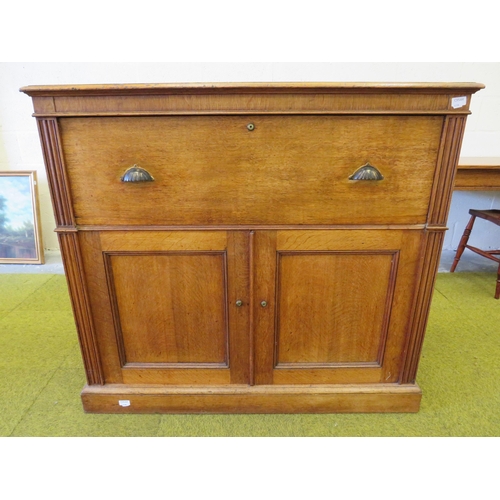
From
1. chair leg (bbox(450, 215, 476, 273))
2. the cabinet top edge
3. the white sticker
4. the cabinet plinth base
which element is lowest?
the cabinet plinth base

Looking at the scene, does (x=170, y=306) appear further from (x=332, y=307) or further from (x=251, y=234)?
(x=332, y=307)

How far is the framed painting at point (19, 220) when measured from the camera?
2.54 meters

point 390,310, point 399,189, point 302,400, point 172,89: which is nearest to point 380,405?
point 302,400

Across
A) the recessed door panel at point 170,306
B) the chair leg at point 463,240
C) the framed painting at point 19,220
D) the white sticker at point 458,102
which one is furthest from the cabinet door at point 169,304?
the chair leg at point 463,240

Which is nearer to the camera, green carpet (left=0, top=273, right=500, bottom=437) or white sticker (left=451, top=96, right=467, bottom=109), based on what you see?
white sticker (left=451, top=96, right=467, bottom=109)

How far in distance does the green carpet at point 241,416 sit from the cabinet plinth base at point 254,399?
0.03 metres

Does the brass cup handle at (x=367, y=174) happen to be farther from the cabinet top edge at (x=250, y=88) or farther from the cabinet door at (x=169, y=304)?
the cabinet door at (x=169, y=304)

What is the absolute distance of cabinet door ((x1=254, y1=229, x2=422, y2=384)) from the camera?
117 centimetres

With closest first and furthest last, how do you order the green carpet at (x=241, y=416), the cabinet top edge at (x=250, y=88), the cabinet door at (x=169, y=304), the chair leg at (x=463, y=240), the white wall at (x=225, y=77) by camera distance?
the cabinet top edge at (x=250, y=88) < the cabinet door at (x=169, y=304) < the green carpet at (x=241, y=416) < the white wall at (x=225, y=77) < the chair leg at (x=463, y=240)

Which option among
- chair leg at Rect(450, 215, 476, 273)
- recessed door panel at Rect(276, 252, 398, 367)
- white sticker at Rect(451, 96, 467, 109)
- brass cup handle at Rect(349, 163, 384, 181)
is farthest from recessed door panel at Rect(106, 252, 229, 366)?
chair leg at Rect(450, 215, 476, 273)

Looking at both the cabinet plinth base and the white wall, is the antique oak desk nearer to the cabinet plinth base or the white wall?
the cabinet plinth base

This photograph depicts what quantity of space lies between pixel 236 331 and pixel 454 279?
6.23 ft

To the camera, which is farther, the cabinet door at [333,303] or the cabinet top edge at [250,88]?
the cabinet door at [333,303]

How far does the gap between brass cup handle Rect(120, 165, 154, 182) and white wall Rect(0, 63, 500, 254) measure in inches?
58.9
